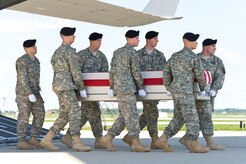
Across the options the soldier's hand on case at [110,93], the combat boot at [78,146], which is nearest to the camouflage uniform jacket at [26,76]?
the combat boot at [78,146]

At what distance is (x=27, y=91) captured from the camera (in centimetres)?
818

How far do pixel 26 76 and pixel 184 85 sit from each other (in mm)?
2420

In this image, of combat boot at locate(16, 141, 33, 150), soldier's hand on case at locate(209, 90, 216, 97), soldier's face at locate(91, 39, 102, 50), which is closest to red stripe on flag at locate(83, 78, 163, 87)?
soldier's face at locate(91, 39, 102, 50)

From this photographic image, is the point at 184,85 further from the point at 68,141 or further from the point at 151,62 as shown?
the point at 68,141

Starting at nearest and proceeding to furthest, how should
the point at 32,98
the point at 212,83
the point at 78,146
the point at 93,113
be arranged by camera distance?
the point at 78,146
the point at 32,98
the point at 93,113
the point at 212,83

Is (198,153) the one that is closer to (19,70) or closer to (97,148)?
(97,148)

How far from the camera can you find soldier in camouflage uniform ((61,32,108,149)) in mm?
8297

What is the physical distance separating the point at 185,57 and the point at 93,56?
5.01 ft

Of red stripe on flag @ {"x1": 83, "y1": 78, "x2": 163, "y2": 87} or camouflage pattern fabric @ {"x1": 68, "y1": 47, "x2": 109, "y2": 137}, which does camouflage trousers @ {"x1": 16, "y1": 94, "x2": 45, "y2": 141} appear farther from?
red stripe on flag @ {"x1": 83, "y1": 78, "x2": 163, "y2": 87}

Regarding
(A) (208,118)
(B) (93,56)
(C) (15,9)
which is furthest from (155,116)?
(C) (15,9)

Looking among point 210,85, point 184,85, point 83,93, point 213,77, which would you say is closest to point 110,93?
point 83,93

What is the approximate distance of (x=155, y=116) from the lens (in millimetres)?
8266

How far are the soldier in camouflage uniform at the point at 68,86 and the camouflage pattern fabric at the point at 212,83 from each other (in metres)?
1.75

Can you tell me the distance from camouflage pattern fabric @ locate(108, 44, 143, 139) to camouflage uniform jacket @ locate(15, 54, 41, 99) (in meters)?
1.30
